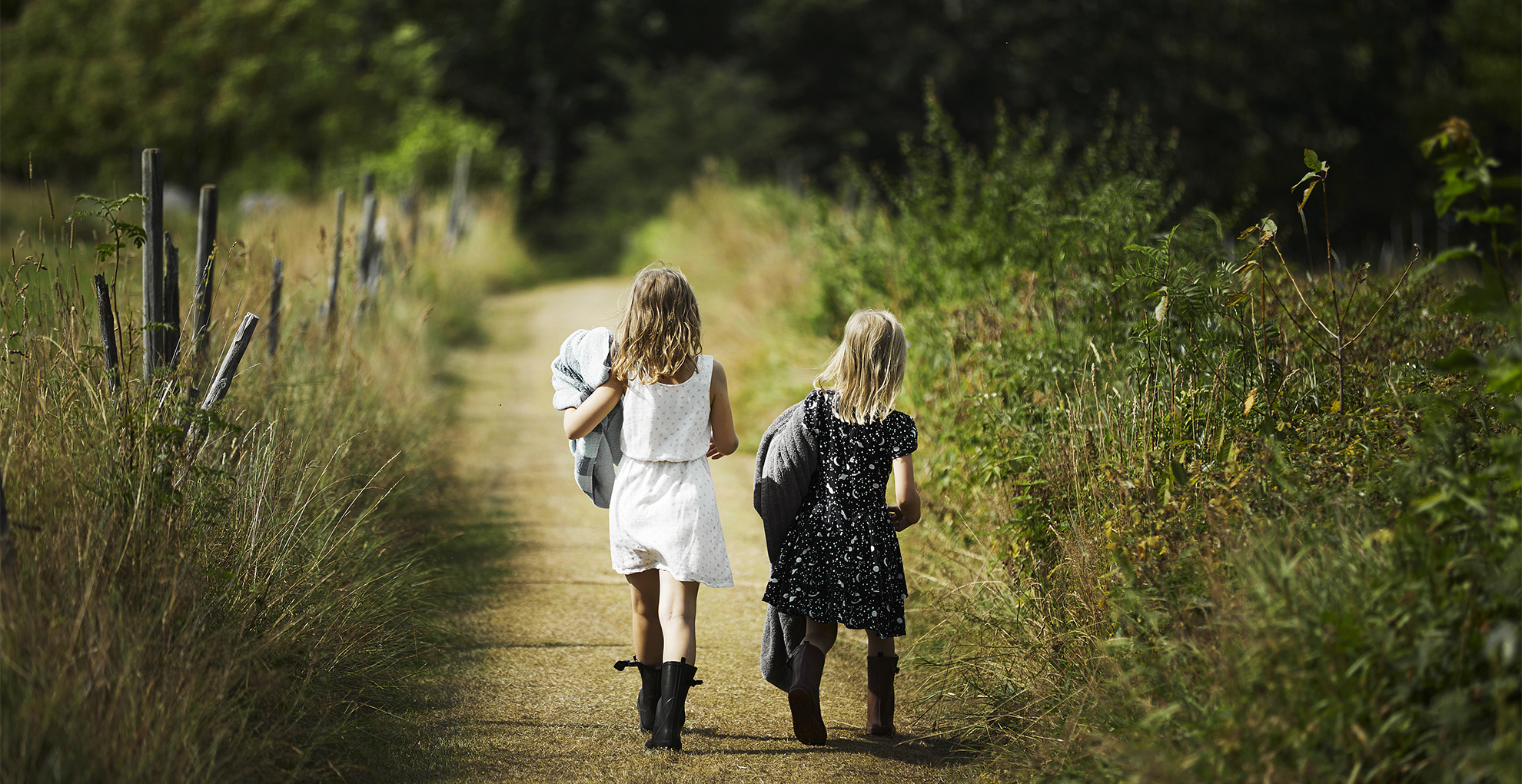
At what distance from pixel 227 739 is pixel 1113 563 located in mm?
2514

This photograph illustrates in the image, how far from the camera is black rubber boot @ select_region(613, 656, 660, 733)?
147 inches

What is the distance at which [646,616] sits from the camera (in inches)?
149

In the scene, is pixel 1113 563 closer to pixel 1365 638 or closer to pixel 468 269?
pixel 1365 638

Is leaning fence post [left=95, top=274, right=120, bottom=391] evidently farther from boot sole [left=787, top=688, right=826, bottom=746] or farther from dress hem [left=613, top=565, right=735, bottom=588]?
boot sole [left=787, top=688, right=826, bottom=746]

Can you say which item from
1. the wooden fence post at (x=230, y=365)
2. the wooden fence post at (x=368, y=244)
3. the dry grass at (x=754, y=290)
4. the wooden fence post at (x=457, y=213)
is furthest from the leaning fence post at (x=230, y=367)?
the wooden fence post at (x=457, y=213)

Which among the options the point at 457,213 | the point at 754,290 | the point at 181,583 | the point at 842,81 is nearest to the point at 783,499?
the point at 181,583

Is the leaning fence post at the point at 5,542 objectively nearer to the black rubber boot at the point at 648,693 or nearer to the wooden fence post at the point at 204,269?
the wooden fence post at the point at 204,269

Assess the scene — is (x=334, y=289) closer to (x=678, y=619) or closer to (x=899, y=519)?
(x=678, y=619)

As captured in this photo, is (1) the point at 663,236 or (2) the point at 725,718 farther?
(1) the point at 663,236

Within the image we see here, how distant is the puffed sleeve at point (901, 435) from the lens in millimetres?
3771

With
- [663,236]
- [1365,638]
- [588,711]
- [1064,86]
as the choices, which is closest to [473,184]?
[663,236]

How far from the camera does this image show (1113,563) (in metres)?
3.45

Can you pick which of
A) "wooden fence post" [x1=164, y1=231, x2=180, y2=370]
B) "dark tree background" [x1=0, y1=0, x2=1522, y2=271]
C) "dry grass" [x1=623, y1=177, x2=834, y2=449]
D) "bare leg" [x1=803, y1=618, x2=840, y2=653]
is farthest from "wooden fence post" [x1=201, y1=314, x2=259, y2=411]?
"dark tree background" [x1=0, y1=0, x2=1522, y2=271]

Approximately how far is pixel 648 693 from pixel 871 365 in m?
1.30
